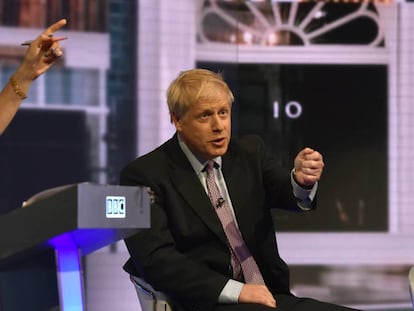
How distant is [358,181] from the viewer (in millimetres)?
3443

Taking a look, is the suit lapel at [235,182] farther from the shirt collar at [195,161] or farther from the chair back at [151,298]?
the chair back at [151,298]

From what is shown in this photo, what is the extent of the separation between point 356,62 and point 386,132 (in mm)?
364

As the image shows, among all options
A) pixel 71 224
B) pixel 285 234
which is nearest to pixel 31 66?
pixel 71 224

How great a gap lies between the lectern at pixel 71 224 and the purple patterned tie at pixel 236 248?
1.57 ft

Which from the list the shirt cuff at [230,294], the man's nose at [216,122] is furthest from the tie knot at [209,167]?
the shirt cuff at [230,294]

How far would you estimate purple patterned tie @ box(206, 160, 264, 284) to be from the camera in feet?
6.45

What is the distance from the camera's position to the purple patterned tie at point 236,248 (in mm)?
1967

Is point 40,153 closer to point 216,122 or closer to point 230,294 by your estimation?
point 216,122

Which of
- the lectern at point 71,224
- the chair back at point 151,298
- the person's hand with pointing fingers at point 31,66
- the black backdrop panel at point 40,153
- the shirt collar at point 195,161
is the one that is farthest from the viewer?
the black backdrop panel at point 40,153

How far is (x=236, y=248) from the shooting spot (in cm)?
197

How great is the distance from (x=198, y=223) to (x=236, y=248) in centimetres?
13

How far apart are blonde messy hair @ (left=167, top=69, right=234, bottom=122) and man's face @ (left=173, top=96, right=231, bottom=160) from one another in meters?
0.01

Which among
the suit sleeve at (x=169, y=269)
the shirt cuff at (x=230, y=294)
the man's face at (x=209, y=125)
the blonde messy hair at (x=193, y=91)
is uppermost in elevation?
the blonde messy hair at (x=193, y=91)

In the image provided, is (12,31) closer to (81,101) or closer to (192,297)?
(81,101)
